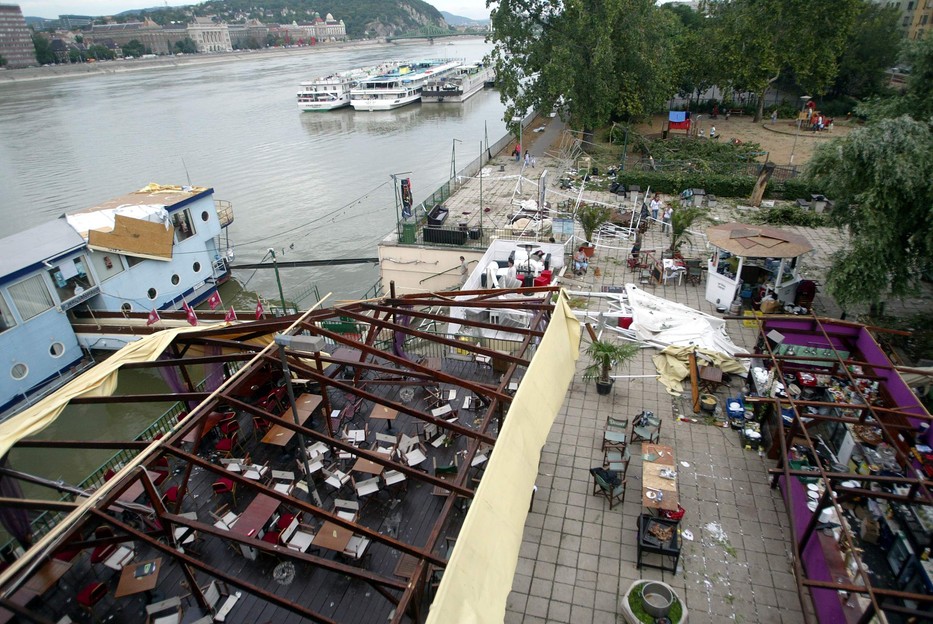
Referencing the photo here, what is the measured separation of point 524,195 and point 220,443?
20.1 metres

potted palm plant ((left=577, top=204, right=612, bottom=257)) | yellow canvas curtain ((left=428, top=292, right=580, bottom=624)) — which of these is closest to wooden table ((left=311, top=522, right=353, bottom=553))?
yellow canvas curtain ((left=428, top=292, right=580, bottom=624))

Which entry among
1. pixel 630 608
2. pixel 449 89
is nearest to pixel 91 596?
pixel 630 608

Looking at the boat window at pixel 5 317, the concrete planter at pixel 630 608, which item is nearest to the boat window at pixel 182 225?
the boat window at pixel 5 317

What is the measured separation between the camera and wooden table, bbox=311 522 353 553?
288 inches

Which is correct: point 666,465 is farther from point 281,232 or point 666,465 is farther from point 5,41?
point 5,41

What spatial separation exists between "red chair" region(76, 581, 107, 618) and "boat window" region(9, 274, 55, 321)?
15.3 meters

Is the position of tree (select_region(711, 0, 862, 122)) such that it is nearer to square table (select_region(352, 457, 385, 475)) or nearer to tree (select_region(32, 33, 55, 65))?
square table (select_region(352, 457, 385, 475))

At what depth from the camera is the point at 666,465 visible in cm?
883

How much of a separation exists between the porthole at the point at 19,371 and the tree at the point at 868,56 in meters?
57.2

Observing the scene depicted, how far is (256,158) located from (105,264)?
25984 mm

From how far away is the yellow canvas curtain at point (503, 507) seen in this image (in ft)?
15.0

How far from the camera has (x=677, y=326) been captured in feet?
44.5

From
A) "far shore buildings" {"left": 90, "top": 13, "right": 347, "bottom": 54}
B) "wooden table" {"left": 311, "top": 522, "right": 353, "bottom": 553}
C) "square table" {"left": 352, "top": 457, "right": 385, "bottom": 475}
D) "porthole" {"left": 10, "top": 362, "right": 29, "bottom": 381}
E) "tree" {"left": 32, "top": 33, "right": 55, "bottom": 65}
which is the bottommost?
"porthole" {"left": 10, "top": 362, "right": 29, "bottom": 381}

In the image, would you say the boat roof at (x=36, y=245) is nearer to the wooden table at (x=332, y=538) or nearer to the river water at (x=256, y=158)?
the river water at (x=256, y=158)
